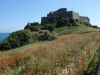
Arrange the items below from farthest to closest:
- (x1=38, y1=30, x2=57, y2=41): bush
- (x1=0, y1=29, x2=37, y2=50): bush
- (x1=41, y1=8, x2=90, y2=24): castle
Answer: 1. (x1=41, y1=8, x2=90, y2=24): castle
2. (x1=38, y1=30, x2=57, y2=41): bush
3. (x1=0, y1=29, x2=37, y2=50): bush

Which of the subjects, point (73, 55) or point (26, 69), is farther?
point (73, 55)

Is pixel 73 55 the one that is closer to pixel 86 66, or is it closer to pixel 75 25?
pixel 86 66

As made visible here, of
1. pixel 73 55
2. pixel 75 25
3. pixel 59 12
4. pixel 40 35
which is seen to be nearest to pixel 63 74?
pixel 73 55

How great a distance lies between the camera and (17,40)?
153 feet

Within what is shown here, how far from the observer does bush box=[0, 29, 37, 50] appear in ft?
148

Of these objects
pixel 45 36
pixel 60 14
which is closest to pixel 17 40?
pixel 45 36

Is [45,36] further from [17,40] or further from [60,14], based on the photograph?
[60,14]

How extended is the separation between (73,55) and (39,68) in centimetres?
443

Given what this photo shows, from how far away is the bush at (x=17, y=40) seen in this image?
1776 inches

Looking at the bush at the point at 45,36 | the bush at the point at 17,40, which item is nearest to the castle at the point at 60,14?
the bush at the point at 45,36

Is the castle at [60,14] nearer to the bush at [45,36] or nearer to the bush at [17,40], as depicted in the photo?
the bush at [45,36]

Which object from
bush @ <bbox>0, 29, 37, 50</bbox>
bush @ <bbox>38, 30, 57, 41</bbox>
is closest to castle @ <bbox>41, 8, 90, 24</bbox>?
bush @ <bbox>38, 30, 57, 41</bbox>

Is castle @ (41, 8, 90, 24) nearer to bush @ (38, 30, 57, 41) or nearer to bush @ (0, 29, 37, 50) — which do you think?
bush @ (38, 30, 57, 41)

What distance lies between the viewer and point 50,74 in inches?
440
